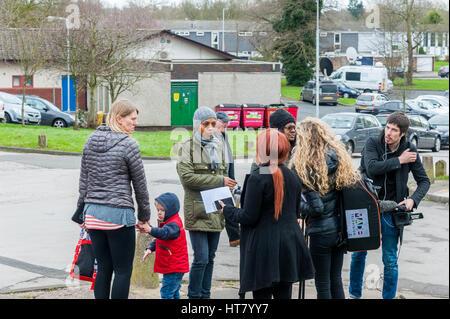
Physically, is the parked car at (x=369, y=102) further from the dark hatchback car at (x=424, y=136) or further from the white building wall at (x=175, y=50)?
the dark hatchback car at (x=424, y=136)

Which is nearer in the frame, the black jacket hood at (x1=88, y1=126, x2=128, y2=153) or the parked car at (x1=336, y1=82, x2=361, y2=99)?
the black jacket hood at (x1=88, y1=126, x2=128, y2=153)

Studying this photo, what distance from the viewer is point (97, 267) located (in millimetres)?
5590

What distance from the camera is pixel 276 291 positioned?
530cm

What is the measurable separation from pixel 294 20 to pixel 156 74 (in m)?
26.7

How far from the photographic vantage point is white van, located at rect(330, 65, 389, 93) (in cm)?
5869

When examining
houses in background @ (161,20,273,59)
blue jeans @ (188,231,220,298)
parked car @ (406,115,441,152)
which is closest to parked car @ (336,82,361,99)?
houses in background @ (161,20,273,59)

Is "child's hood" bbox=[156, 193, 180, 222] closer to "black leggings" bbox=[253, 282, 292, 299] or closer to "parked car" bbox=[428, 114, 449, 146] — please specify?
"black leggings" bbox=[253, 282, 292, 299]

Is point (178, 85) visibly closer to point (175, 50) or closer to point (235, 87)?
point (235, 87)

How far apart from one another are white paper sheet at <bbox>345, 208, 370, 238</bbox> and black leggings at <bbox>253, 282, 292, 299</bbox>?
2.77 ft

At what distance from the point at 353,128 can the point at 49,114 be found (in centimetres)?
1519

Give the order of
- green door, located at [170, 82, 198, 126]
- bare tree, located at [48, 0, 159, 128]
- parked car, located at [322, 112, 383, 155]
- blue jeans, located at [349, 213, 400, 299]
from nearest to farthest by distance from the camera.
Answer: blue jeans, located at [349, 213, 400, 299], parked car, located at [322, 112, 383, 155], bare tree, located at [48, 0, 159, 128], green door, located at [170, 82, 198, 126]

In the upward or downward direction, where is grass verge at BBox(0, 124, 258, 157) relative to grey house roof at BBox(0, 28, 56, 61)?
downward

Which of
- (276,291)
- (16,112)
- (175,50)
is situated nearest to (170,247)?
(276,291)
